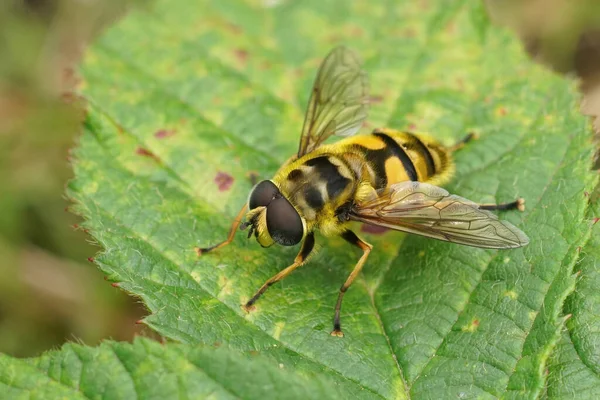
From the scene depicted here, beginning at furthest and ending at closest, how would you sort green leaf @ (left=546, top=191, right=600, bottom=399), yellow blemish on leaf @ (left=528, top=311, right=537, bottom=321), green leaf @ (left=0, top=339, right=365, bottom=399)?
yellow blemish on leaf @ (left=528, top=311, right=537, bottom=321) < green leaf @ (left=546, top=191, right=600, bottom=399) < green leaf @ (left=0, top=339, right=365, bottom=399)

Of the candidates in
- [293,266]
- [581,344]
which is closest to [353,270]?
[293,266]

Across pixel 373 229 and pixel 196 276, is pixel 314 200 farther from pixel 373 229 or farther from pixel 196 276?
pixel 196 276

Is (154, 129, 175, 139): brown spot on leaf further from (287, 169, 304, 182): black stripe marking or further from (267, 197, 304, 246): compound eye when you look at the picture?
(267, 197, 304, 246): compound eye

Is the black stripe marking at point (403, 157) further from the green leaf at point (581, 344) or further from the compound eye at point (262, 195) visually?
the green leaf at point (581, 344)

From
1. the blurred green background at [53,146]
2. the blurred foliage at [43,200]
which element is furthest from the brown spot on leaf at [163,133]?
Result: the blurred foliage at [43,200]

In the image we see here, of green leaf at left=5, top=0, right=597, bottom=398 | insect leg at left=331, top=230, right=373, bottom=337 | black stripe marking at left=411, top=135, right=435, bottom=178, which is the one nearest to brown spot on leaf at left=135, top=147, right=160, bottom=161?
green leaf at left=5, top=0, right=597, bottom=398

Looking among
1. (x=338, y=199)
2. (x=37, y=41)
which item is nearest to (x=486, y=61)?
(x=338, y=199)
